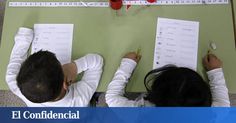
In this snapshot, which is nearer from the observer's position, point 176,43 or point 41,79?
point 41,79

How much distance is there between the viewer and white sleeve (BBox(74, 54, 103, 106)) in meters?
1.15

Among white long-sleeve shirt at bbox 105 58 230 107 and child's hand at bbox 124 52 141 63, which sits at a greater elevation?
child's hand at bbox 124 52 141 63

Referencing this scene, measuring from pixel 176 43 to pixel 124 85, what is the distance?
243 mm

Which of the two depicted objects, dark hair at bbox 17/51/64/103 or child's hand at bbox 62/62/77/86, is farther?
child's hand at bbox 62/62/77/86

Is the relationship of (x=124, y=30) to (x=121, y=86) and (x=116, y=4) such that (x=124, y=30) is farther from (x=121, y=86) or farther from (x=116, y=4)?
(x=121, y=86)

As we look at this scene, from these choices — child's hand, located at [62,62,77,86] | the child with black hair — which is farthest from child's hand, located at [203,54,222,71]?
Result: child's hand, located at [62,62,77,86]

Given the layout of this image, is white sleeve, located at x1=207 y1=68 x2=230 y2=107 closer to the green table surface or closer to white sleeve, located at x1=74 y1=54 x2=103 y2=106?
the green table surface

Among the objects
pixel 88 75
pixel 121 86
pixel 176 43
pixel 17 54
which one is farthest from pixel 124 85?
pixel 17 54

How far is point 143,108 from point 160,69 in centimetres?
15

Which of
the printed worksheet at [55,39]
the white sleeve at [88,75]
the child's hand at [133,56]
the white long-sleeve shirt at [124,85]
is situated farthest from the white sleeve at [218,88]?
the printed worksheet at [55,39]

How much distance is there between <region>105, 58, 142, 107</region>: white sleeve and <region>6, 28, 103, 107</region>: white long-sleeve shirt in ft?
0.20

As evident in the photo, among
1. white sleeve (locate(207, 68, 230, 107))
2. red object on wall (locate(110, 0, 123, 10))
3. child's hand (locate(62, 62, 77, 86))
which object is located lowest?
white sleeve (locate(207, 68, 230, 107))

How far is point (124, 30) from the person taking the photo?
118 centimetres

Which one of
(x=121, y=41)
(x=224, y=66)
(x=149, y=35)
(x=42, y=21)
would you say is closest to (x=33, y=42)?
(x=42, y=21)
